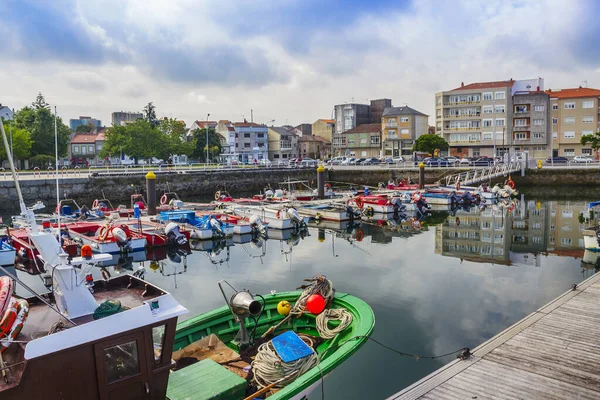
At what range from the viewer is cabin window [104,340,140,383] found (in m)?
6.90

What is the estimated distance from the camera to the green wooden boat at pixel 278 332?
8016 millimetres

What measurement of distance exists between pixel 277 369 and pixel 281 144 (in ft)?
290

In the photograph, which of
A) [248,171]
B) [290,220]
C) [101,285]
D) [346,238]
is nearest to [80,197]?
[248,171]

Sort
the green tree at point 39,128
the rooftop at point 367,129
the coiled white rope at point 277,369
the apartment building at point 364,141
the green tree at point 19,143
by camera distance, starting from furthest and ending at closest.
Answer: the rooftop at point 367,129 → the apartment building at point 364,141 → the green tree at point 39,128 → the green tree at point 19,143 → the coiled white rope at point 277,369

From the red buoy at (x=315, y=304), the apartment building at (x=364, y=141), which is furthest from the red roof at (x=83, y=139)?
the red buoy at (x=315, y=304)

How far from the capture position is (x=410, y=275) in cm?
1914

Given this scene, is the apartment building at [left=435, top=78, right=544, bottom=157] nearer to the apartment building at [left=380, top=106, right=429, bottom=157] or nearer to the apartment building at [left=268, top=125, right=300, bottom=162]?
the apartment building at [left=380, top=106, right=429, bottom=157]

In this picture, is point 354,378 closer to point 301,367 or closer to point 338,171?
point 301,367

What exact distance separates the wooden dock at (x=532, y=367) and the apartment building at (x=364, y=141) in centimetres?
8193

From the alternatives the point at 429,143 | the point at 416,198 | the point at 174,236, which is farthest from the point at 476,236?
the point at 429,143

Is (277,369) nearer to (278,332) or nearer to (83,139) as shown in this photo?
(278,332)

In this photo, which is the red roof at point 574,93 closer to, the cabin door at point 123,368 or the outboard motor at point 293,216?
the outboard motor at point 293,216

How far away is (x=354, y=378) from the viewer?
1042 centimetres

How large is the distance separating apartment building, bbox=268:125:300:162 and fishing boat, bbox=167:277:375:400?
84.4 meters
